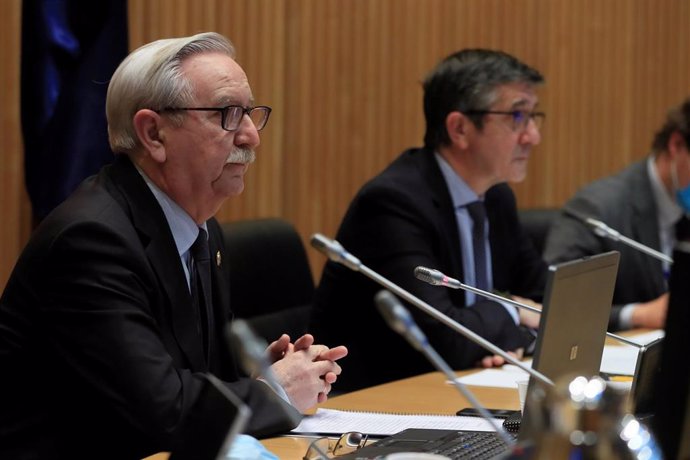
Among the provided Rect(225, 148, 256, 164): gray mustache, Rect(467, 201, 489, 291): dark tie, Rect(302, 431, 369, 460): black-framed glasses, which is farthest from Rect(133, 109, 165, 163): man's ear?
Rect(467, 201, 489, 291): dark tie

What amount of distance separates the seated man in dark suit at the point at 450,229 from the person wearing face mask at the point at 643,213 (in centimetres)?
40

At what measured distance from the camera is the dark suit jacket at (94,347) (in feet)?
7.50

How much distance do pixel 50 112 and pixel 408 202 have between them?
1177mm

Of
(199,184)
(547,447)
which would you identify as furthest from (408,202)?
(547,447)

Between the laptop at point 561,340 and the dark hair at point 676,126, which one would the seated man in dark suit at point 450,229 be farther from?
the laptop at point 561,340

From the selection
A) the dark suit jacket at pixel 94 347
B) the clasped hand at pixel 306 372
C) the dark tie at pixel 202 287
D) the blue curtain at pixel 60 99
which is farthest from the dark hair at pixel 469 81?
the dark suit jacket at pixel 94 347

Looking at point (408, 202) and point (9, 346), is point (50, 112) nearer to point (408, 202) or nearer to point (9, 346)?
point (408, 202)

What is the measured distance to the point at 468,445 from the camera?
82.5 inches

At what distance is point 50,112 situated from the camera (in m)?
3.79

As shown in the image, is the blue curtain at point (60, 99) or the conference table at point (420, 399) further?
the blue curtain at point (60, 99)

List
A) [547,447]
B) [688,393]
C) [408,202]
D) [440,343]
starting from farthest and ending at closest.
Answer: [408,202] → [440,343] → [688,393] → [547,447]

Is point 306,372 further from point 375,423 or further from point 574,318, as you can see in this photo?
point 574,318

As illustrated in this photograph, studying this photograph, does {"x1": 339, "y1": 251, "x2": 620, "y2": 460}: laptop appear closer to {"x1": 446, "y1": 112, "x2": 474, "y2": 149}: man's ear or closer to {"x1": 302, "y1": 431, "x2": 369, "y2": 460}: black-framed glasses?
{"x1": 302, "y1": 431, "x2": 369, "y2": 460}: black-framed glasses

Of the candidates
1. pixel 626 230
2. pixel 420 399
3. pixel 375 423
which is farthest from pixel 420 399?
pixel 626 230
